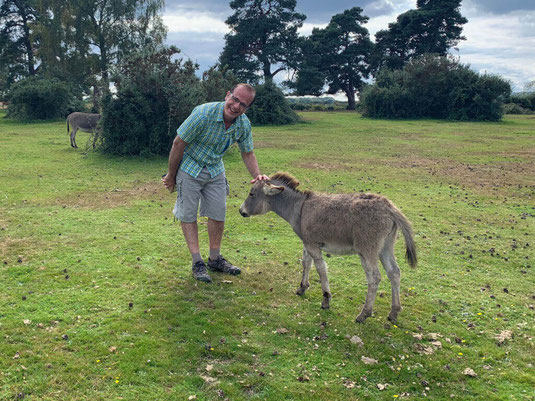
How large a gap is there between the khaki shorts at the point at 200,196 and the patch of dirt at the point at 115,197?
521 centimetres

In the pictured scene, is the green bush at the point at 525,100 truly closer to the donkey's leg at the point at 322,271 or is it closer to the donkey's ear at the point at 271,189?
the donkey's ear at the point at 271,189

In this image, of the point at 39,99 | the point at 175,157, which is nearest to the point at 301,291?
the point at 175,157

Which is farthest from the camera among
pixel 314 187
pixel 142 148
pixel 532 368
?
pixel 142 148

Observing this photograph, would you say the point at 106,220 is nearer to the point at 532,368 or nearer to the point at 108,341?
the point at 108,341

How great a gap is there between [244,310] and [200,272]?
46.9 inches

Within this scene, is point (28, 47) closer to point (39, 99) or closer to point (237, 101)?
point (39, 99)

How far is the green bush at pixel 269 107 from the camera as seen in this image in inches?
1449

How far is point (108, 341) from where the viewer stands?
4.97 m

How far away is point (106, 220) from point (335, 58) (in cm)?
5980

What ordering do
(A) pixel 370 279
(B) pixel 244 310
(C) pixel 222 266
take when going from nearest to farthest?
(A) pixel 370 279 → (B) pixel 244 310 → (C) pixel 222 266

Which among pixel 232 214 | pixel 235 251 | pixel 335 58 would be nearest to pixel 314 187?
pixel 232 214

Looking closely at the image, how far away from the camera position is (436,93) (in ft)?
144

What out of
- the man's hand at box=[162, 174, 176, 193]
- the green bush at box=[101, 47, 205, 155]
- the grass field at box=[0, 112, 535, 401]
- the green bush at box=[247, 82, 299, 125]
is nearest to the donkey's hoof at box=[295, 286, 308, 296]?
the grass field at box=[0, 112, 535, 401]

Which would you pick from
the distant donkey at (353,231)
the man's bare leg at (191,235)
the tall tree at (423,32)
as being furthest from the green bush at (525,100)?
the man's bare leg at (191,235)
